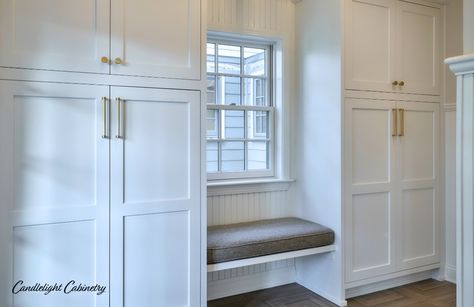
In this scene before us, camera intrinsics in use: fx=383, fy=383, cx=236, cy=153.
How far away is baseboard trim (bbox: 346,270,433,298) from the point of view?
2.87 meters

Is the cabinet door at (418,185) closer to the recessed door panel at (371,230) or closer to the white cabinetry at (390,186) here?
the white cabinetry at (390,186)

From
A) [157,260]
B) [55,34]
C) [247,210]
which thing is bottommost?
[157,260]

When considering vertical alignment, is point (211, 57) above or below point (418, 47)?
below

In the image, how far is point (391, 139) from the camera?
292 centimetres

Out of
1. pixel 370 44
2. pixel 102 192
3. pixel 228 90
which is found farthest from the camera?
pixel 228 90

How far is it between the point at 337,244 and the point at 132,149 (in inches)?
62.9

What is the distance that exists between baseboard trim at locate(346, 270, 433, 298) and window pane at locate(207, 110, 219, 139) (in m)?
1.54

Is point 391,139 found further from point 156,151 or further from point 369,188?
point 156,151

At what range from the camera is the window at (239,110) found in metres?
2.95

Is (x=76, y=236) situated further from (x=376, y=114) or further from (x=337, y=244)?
(x=376, y=114)

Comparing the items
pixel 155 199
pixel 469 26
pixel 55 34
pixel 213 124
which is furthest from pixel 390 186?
pixel 55 34

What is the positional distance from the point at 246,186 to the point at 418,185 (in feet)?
4.53

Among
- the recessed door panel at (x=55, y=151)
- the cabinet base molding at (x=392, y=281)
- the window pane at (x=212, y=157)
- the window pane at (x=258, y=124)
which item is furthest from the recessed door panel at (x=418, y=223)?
the recessed door panel at (x=55, y=151)

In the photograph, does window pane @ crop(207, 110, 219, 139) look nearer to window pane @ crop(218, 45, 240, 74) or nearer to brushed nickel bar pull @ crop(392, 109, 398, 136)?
window pane @ crop(218, 45, 240, 74)
